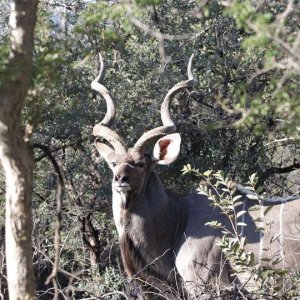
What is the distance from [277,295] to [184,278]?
1.35 metres

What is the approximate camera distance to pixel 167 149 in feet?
19.5

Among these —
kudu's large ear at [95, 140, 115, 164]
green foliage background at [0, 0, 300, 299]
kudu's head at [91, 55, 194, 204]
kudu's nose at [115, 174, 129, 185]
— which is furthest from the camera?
green foliage background at [0, 0, 300, 299]

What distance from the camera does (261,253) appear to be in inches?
216

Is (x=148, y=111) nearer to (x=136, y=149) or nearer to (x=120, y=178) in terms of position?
(x=136, y=149)

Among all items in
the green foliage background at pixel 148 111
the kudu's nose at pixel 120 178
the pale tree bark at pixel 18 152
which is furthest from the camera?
the green foliage background at pixel 148 111

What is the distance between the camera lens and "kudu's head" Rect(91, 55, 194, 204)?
18.4 ft

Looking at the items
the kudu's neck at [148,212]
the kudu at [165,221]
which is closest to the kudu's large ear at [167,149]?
the kudu at [165,221]

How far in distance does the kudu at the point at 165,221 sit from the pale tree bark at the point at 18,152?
2.30 m

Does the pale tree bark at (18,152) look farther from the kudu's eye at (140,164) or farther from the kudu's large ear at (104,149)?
the kudu's large ear at (104,149)

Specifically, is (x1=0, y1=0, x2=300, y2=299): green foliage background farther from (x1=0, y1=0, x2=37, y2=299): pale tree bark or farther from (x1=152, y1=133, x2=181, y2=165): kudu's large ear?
(x1=0, y1=0, x2=37, y2=299): pale tree bark

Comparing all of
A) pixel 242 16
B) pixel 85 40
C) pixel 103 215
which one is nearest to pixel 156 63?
pixel 85 40

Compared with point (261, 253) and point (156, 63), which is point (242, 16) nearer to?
point (261, 253)

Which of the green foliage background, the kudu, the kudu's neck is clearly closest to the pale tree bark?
the kudu

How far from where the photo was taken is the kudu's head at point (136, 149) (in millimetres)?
5621
